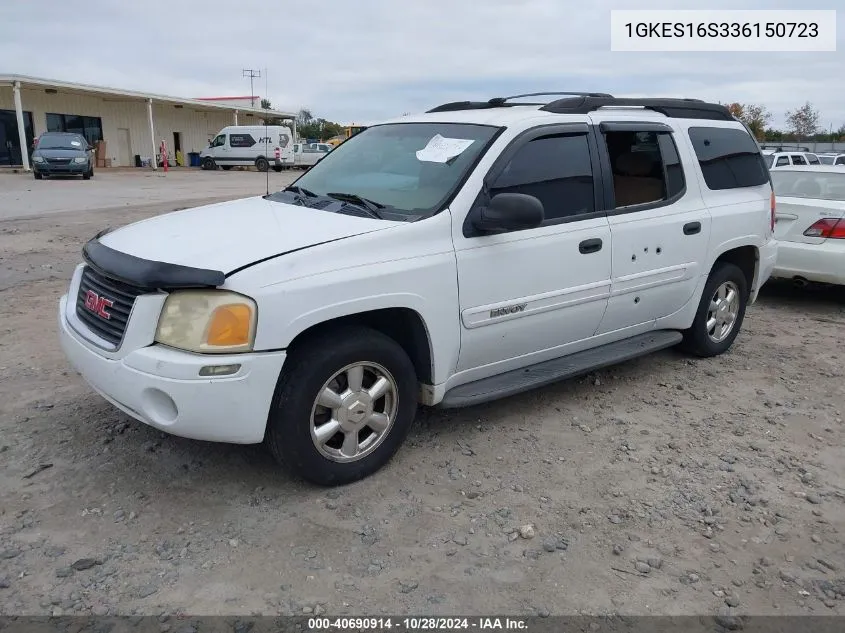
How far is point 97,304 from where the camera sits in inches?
134

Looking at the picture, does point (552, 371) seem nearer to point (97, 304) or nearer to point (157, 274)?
point (157, 274)

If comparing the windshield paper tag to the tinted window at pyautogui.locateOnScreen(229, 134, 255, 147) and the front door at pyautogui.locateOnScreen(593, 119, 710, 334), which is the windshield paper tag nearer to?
the front door at pyautogui.locateOnScreen(593, 119, 710, 334)

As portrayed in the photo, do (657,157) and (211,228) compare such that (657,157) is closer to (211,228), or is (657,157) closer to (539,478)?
(539,478)

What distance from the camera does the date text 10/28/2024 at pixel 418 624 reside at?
2.56 metres

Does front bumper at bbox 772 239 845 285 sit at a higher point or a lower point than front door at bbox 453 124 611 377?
lower

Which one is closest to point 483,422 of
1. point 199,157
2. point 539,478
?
point 539,478

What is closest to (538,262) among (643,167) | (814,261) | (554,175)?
(554,175)

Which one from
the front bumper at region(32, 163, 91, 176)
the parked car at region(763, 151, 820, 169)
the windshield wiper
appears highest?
the front bumper at region(32, 163, 91, 176)

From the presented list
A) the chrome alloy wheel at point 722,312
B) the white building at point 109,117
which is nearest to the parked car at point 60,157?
the white building at point 109,117

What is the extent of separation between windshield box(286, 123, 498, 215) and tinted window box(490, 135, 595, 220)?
0.74ft

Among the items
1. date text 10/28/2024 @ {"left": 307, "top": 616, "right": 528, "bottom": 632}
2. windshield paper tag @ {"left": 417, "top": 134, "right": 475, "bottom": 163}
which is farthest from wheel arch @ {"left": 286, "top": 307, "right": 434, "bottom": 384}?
date text 10/28/2024 @ {"left": 307, "top": 616, "right": 528, "bottom": 632}

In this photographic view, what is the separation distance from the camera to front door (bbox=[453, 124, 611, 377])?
3.75 m

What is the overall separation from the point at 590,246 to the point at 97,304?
2686mm

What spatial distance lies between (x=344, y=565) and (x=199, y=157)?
4424 cm
